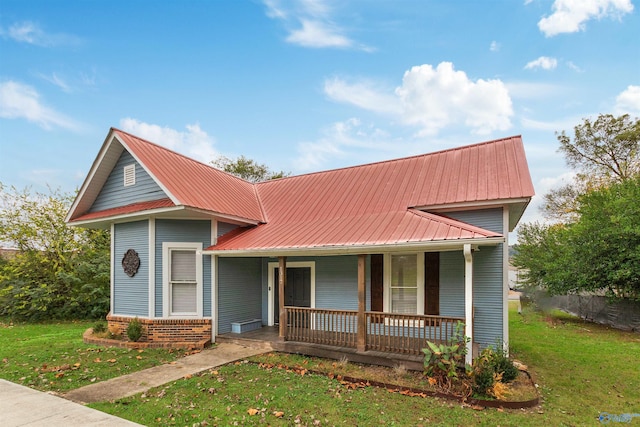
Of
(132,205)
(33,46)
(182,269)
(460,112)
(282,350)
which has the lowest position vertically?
(282,350)

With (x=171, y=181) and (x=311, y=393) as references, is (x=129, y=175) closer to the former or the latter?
(x=171, y=181)

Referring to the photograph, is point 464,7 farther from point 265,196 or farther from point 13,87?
point 13,87

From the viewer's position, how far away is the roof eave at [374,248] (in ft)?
22.0

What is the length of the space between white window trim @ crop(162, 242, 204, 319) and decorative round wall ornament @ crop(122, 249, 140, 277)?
96cm

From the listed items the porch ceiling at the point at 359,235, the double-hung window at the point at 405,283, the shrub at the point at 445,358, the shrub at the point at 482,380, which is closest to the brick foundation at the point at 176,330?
the porch ceiling at the point at 359,235

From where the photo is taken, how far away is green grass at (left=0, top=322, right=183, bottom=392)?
6.85m

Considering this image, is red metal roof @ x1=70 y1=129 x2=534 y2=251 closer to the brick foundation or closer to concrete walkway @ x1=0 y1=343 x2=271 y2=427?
the brick foundation

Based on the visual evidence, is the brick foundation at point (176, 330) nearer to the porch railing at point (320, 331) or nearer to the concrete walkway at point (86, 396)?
the concrete walkway at point (86, 396)

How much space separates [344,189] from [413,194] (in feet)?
8.60

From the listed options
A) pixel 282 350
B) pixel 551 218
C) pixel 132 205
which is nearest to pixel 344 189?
pixel 282 350

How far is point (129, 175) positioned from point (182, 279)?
11.9ft

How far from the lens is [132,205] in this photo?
10383 mm

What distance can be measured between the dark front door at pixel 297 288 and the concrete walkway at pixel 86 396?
2.80m

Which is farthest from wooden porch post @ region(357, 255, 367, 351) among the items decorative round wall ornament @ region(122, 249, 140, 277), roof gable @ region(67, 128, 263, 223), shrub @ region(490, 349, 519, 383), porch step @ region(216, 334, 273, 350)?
decorative round wall ornament @ region(122, 249, 140, 277)
